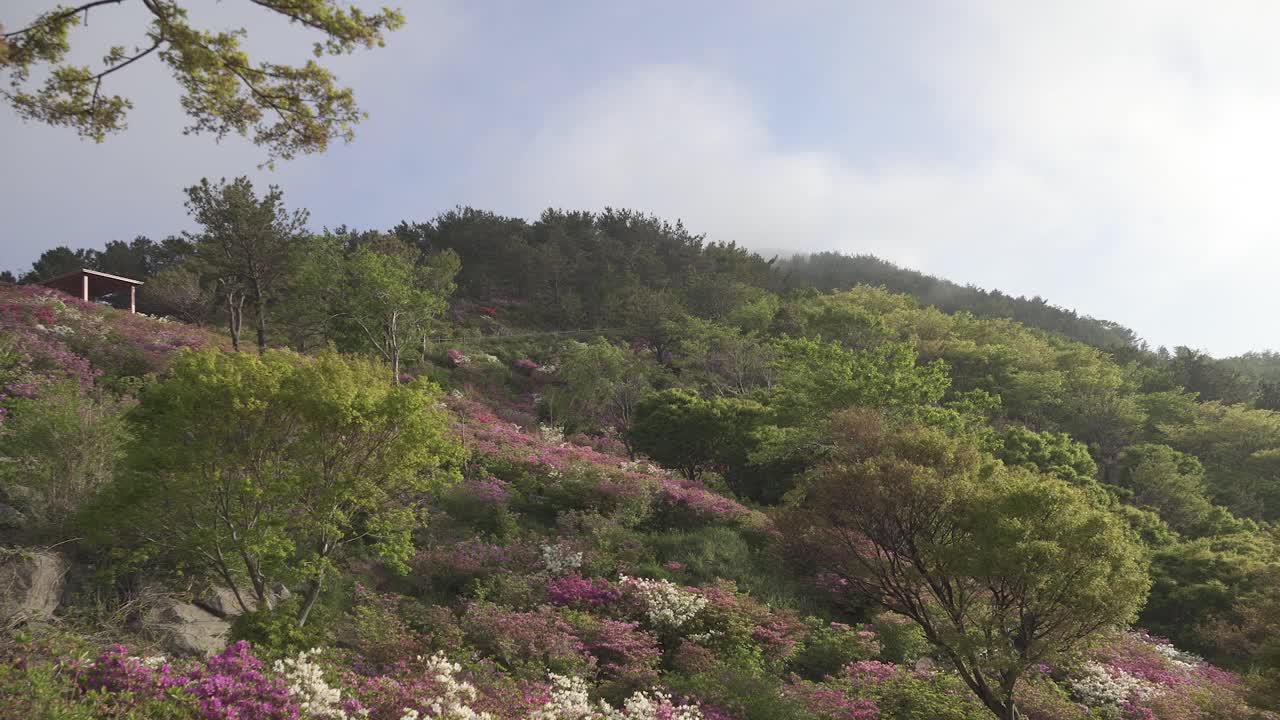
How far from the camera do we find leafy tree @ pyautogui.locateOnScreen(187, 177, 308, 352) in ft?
82.2

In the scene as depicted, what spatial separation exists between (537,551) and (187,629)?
6.81 meters

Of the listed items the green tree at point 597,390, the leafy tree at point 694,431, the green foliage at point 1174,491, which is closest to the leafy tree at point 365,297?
the green tree at point 597,390

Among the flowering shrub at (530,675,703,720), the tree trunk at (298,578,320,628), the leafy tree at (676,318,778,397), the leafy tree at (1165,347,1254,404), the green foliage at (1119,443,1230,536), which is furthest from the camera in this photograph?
the leafy tree at (1165,347,1254,404)

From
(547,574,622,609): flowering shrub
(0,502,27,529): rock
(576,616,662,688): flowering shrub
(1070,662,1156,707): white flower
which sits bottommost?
(1070,662,1156,707): white flower

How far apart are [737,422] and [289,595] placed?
17.0m

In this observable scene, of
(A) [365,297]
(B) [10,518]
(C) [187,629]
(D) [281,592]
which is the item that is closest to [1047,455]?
(D) [281,592]

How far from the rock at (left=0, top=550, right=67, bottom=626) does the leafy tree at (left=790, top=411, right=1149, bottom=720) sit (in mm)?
10935

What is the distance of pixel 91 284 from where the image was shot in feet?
110

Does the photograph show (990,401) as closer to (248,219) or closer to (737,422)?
(737,422)

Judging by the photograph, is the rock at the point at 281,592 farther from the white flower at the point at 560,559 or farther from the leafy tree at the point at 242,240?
the leafy tree at the point at 242,240

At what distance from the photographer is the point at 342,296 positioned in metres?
26.9

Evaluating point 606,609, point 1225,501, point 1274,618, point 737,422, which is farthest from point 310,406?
point 1225,501

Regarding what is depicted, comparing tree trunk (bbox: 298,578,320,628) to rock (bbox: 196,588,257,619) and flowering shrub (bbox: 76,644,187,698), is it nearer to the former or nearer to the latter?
rock (bbox: 196,588,257,619)

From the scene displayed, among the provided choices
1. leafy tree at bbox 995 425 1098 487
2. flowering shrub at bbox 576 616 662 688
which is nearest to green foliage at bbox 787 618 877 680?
flowering shrub at bbox 576 616 662 688
